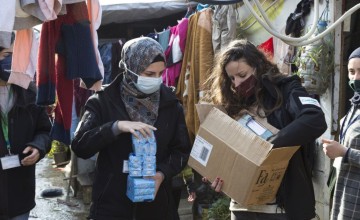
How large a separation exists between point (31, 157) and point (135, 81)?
35.8 inches

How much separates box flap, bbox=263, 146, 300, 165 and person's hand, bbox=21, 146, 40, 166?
61.0 inches

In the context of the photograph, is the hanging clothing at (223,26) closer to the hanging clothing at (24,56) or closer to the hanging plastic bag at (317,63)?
the hanging plastic bag at (317,63)

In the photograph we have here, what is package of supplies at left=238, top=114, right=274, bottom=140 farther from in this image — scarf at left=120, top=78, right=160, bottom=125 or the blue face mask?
the blue face mask

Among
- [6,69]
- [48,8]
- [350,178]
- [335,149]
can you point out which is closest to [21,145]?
[6,69]

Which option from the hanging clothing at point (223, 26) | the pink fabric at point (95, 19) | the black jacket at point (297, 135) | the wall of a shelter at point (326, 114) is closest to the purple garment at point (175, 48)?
the hanging clothing at point (223, 26)

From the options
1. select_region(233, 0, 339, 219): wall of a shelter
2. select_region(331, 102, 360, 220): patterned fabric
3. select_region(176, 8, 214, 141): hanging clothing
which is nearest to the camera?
select_region(331, 102, 360, 220): patterned fabric

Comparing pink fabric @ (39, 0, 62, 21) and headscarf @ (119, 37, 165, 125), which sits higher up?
pink fabric @ (39, 0, 62, 21)

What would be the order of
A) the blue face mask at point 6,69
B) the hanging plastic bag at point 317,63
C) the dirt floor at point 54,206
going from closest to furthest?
the blue face mask at point 6,69, the hanging plastic bag at point 317,63, the dirt floor at point 54,206

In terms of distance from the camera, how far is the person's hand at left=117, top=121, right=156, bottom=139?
258cm

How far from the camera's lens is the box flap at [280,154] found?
241 centimetres

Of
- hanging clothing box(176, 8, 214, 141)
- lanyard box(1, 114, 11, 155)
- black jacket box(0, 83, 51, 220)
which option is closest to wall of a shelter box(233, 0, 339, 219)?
hanging clothing box(176, 8, 214, 141)

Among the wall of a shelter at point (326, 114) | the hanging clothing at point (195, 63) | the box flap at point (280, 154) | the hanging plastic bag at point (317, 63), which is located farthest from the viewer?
the hanging clothing at point (195, 63)

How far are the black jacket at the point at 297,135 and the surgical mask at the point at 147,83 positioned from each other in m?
0.65

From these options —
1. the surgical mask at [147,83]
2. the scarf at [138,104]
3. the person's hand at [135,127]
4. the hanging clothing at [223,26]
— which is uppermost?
the hanging clothing at [223,26]
